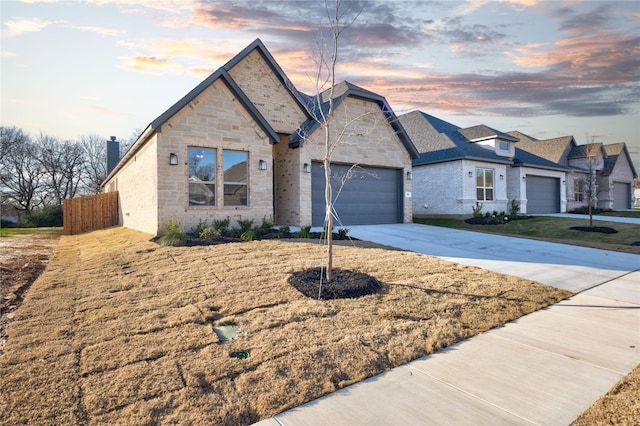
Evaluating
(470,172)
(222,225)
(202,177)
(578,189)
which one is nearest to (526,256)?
(222,225)

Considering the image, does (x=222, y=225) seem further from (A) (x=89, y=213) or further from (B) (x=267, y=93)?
(A) (x=89, y=213)

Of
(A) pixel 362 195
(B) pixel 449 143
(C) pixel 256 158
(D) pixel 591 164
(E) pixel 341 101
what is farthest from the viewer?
(D) pixel 591 164

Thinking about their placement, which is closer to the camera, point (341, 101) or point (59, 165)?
point (341, 101)

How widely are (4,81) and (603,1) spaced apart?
19790 mm

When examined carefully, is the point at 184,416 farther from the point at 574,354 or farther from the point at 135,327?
the point at 574,354

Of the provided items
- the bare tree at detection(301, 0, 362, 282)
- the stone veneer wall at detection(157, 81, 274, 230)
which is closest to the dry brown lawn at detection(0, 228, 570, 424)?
the bare tree at detection(301, 0, 362, 282)

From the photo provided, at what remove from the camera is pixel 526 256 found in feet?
30.5

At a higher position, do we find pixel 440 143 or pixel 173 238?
pixel 440 143

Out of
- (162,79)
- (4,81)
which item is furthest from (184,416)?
(4,81)

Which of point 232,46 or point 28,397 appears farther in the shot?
point 232,46

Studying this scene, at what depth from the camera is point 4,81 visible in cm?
1098

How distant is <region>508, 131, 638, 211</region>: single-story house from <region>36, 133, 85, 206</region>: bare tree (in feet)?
158

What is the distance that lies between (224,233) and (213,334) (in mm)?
7361

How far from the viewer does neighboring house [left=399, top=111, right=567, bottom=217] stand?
2006 cm
